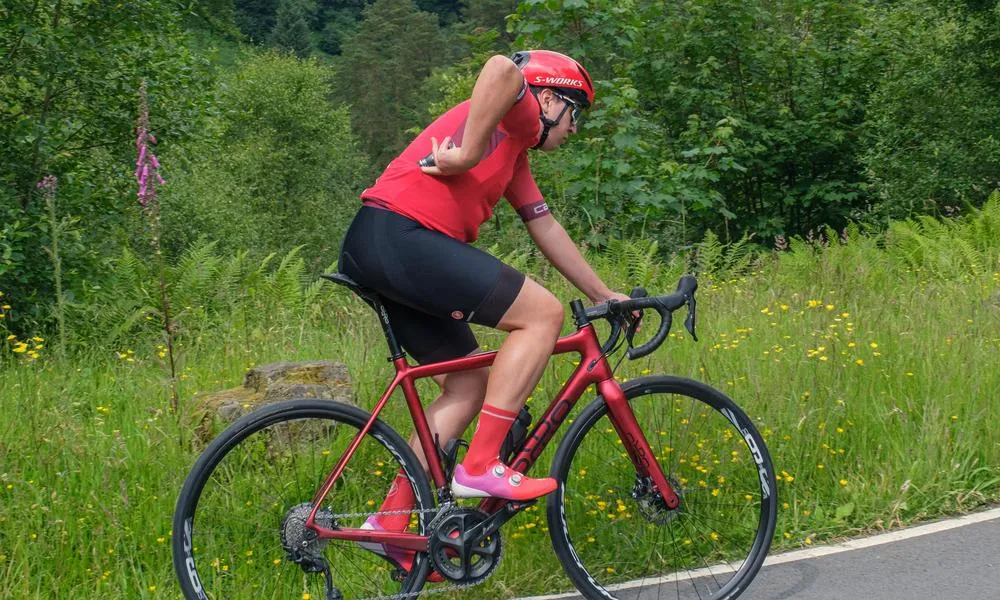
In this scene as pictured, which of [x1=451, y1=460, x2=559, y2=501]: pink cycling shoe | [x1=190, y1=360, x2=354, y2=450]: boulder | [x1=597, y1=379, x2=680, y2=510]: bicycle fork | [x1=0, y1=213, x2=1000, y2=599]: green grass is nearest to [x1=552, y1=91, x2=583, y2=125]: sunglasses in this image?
[x1=597, y1=379, x2=680, y2=510]: bicycle fork

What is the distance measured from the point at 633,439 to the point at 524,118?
1.30 m

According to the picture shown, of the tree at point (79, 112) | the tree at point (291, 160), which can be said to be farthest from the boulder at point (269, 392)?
the tree at point (291, 160)

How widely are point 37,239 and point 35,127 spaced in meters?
1.12

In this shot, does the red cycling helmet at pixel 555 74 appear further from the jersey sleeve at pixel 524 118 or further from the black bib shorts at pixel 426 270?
the black bib shorts at pixel 426 270

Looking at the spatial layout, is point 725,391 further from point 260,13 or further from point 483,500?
point 260,13

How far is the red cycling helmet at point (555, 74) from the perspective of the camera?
12.3 ft

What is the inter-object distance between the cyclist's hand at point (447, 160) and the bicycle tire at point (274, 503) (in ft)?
2.96

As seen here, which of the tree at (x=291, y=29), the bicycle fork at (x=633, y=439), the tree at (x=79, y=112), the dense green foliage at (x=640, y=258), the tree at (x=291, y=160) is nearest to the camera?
the bicycle fork at (x=633, y=439)

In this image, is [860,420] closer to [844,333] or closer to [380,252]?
[844,333]

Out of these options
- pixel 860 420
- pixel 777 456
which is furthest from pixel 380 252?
pixel 860 420

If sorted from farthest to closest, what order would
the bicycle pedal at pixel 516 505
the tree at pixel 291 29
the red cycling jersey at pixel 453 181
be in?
1. the tree at pixel 291 29
2. the bicycle pedal at pixel 516 505
3. the red cycling jersey at pixel 453 181

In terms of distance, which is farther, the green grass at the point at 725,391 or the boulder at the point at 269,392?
the boulder at the point at 269,392

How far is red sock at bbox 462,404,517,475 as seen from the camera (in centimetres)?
375

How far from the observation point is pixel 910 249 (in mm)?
10852
